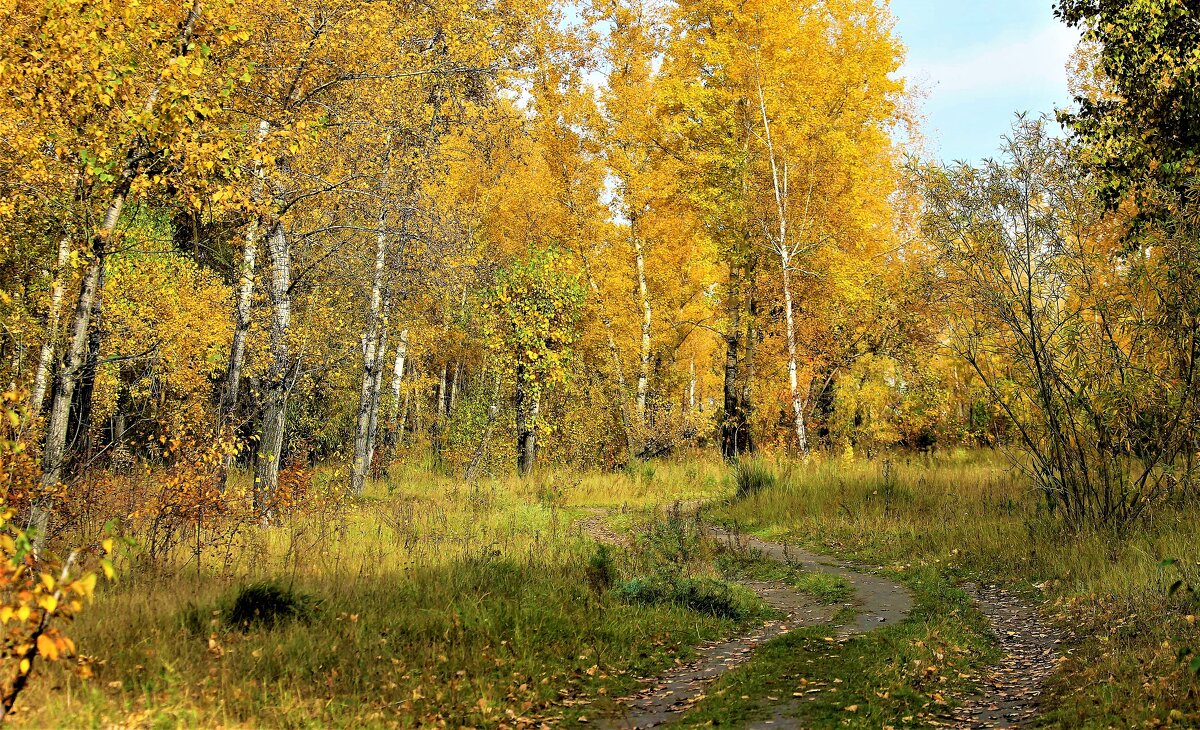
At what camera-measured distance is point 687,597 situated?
35.9 feet

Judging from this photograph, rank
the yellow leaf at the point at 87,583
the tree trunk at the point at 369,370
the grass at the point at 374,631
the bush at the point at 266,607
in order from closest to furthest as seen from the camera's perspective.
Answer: the yellow leaf at the point at 87,583 → the grass at the point at 374,631 → the bush at the point at 266,607 → the tree trunk at the point at 369,370

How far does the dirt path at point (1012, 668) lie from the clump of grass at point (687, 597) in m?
3.08

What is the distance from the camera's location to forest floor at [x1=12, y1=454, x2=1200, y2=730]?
670cm

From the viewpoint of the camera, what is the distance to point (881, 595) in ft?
38.5

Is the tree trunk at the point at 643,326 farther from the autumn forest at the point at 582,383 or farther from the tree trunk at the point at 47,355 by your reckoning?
the tree trunk at the point at 47,355

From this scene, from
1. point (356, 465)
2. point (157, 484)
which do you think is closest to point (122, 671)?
point (157, 484)

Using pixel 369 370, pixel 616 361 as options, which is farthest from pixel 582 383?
pixel 369 370

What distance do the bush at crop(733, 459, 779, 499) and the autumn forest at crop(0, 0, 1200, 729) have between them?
9 centimetres

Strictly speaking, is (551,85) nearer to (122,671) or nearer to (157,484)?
(157,484)

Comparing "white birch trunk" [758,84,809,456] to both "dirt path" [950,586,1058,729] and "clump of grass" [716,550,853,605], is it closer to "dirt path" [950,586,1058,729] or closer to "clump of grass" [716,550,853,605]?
"clump of grass" [716,550,853,605]

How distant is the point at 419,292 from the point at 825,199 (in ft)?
42.6

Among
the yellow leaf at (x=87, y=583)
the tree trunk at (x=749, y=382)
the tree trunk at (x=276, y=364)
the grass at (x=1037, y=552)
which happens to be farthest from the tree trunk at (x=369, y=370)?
the yellow leaf at (x=87, y=583)

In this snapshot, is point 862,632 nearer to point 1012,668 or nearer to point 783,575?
point 1012,668

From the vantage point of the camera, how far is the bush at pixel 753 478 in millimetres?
20203
